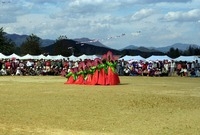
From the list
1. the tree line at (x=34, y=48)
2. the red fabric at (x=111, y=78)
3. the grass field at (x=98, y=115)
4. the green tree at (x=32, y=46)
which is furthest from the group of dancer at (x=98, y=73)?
the green tree at (x=32, y=46)

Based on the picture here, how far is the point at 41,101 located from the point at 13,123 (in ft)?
20.0

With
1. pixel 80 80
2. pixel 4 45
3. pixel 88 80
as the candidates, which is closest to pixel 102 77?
pixel 88 80

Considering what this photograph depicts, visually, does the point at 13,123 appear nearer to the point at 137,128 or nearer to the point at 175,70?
the point at 137,128

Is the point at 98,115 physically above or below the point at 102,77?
below

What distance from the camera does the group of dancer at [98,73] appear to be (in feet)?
99.1

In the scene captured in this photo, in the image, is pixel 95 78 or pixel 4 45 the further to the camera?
pixel 4 45

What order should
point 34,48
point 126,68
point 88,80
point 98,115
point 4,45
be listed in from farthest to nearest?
point 34,48 < point 4,45 < point 126,68 < point 88,80 < point 98,115

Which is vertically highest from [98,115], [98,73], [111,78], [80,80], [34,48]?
[34,48]


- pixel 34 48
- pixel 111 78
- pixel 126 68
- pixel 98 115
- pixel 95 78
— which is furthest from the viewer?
pixel 34 48

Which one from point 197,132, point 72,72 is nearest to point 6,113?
point 197,132

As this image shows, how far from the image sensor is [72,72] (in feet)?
104

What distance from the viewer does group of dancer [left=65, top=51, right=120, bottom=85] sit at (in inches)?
1190

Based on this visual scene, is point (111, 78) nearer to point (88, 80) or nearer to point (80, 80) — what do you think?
point (88, 80)

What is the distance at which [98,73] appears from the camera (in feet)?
99.7
